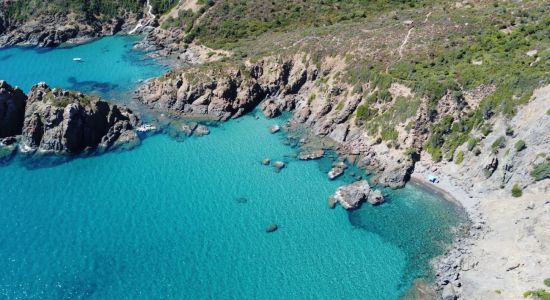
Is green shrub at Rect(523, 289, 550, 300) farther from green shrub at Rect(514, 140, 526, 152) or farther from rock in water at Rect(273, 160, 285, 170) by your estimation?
rock in water at Rect(273, 160, 285, 170)

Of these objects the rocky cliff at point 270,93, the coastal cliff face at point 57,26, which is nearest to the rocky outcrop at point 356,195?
the rocky cliff at point 270,93

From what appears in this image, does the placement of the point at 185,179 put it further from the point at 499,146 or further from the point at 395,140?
the point at 499,146

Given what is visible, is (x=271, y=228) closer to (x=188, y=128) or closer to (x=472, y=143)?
(x=188, y=128)

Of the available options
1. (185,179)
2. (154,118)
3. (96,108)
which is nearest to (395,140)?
(185,179)

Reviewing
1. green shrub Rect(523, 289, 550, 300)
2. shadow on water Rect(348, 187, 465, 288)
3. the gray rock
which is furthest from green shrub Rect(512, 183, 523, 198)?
the gray rock

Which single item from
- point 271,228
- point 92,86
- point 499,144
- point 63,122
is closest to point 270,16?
point 92,86

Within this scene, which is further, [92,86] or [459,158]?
[92,86]
